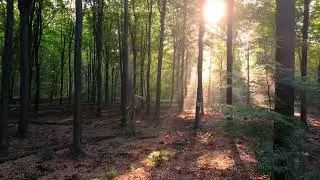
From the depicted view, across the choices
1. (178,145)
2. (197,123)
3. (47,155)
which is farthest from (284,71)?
(197,123)

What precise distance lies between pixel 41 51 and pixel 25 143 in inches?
1140

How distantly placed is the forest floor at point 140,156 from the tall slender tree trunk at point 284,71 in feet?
2.67

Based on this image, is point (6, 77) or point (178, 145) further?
point (178, 145)

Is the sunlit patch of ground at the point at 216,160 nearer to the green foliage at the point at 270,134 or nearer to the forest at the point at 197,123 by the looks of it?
the forest at the point at 197,123

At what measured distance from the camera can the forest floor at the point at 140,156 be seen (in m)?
12.0

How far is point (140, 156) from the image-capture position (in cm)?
1472

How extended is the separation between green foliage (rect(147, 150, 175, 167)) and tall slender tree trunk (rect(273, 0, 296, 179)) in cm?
598

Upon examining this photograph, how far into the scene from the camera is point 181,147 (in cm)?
1627

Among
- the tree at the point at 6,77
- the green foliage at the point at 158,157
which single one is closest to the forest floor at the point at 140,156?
the green foliage at the point at 158,157

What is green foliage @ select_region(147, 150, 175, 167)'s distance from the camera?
43.8ft

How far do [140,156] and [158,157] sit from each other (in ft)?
3.60

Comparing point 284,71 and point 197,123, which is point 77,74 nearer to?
point 197,123

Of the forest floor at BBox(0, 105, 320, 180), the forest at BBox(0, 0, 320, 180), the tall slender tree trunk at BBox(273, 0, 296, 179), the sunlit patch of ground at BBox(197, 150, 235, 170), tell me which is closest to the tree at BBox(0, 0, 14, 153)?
the forest at BBox(0, 0, 320, 180)

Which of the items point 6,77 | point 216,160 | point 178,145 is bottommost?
point 216,160
